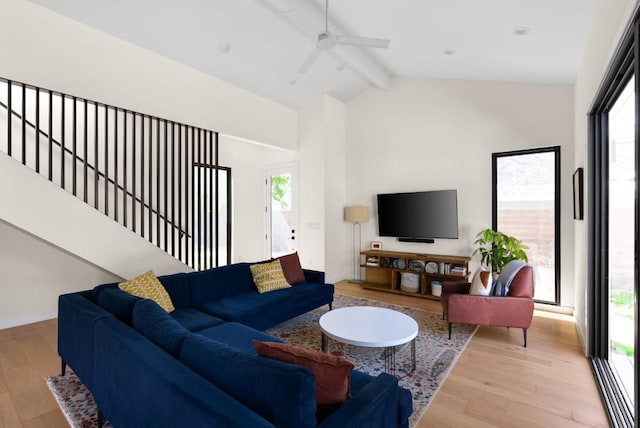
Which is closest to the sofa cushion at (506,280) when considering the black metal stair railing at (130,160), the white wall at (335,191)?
the white wall at (335,191)

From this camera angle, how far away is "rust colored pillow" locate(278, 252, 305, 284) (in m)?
4.02

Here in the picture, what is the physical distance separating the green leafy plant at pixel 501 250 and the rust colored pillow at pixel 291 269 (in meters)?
2.53

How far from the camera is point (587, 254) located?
285 centimetres

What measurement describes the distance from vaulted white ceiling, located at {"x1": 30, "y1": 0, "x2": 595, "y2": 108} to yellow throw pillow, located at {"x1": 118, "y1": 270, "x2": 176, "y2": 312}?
280 centimetres

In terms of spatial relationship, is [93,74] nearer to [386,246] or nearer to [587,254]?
[386,246]

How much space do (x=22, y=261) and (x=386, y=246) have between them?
5136 millimetres

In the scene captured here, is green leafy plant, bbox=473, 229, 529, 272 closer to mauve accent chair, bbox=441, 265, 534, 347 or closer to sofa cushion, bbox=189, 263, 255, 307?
mauve accent chair, bbox=441, 265, 534, 347

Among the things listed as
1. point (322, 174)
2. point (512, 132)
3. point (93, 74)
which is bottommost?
point (322, 174)

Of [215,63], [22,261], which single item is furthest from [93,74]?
[22,261]

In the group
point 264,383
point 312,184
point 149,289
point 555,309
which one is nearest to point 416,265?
point 555,309

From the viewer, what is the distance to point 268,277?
3.73 metres

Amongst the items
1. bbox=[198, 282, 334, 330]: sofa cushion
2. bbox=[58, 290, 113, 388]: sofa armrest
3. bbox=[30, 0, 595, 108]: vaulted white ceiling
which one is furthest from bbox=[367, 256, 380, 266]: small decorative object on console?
bbox=[58, 290, 113, 388]: sofa armrest

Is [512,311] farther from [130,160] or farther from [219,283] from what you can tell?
[130,160]

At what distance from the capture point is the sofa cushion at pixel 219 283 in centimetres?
326
